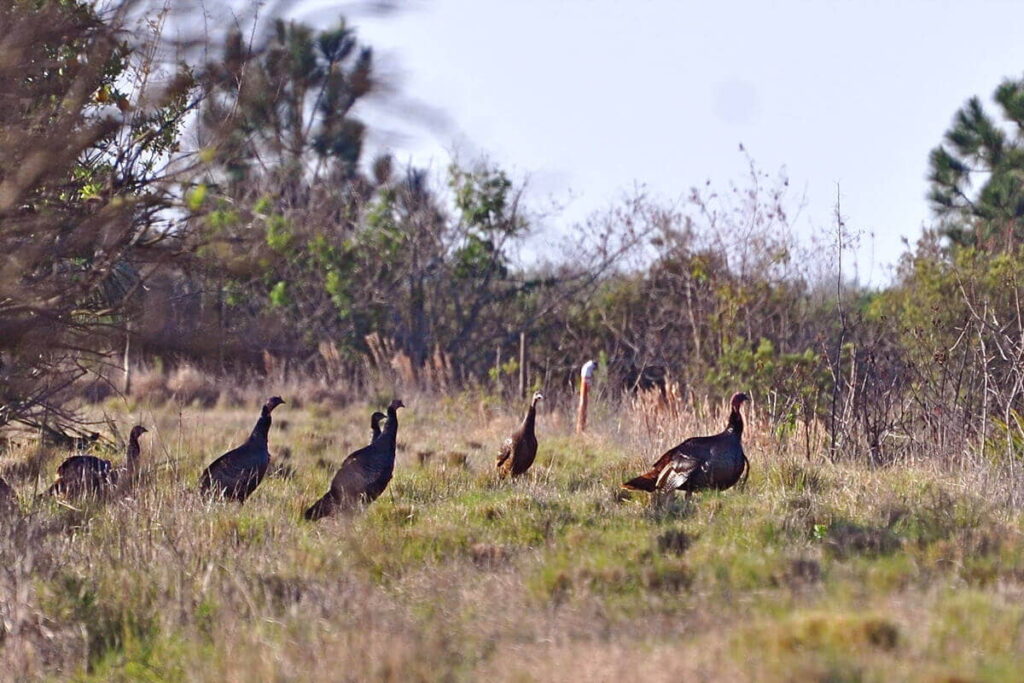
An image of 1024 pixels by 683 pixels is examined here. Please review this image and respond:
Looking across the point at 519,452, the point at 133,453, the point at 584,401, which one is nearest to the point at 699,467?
the point at 519,452

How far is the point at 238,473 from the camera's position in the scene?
8.91m

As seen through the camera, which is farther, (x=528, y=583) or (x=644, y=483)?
(x=644, y=483)

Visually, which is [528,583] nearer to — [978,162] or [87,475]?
[87,475]

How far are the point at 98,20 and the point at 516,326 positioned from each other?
19.5 metres

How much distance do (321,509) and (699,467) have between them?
2458 mm

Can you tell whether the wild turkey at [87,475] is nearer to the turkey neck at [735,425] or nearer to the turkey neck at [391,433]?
the turkey neck at [391,433]

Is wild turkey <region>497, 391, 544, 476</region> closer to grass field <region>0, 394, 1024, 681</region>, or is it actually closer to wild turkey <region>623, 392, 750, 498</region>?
grass field <region>0, 394, 1024, 681</region>

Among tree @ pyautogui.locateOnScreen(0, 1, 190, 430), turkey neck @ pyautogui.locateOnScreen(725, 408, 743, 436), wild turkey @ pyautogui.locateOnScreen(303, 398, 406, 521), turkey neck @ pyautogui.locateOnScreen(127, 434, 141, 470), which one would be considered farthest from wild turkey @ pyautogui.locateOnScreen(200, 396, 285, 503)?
tree @ pyautogui.locateOnScreen(0, 1, 190, 430)

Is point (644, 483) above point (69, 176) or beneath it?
beneath

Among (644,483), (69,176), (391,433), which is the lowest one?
(644,483)

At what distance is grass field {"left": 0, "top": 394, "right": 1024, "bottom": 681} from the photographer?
470 centimetres

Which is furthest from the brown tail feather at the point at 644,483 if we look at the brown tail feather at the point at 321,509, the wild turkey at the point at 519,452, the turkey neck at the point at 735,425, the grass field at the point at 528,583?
the brown tail feather at the point at 321,509

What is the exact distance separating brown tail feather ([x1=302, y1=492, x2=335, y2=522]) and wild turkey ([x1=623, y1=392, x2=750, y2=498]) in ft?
6.65

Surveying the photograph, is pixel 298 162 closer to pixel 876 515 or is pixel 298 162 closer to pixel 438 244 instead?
pixel 876 515
